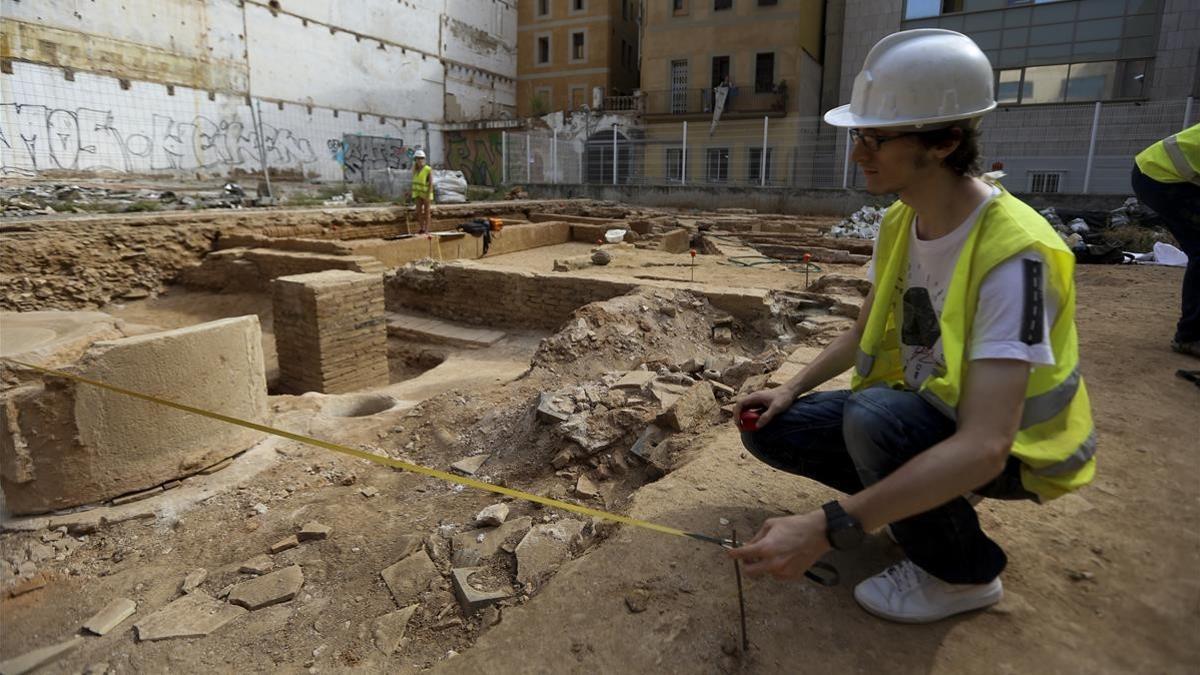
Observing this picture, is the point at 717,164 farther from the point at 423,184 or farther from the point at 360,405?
the point at 360,405

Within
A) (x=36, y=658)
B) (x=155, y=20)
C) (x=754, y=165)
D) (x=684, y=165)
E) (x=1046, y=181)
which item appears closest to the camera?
(x=36, y=658)

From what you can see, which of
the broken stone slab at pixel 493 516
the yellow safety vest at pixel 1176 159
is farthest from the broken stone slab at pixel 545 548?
the yellow safety vest at pixel 1176 159

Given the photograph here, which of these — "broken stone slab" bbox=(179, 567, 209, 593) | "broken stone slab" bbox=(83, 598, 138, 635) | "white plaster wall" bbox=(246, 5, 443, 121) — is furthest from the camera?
"white plaster wall" bbox=(246, 5, 443, 121)

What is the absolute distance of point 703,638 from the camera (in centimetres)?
173

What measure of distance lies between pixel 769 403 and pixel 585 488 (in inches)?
57.6

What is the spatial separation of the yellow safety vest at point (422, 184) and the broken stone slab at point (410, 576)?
31.9ft

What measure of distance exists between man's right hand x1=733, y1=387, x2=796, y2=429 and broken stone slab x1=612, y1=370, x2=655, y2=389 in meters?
1.83

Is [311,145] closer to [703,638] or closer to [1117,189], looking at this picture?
[1117,189]

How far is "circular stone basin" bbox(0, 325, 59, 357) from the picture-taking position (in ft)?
11.3

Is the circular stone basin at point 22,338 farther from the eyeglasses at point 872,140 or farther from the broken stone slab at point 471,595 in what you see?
the eyeglasses at point 872,140

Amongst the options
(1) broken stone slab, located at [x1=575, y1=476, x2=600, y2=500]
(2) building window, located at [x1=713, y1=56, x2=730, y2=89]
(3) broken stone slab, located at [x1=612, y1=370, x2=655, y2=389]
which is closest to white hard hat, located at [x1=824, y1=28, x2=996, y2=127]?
(1) broken stone slab, located at [x1=575, y1=476, x2=600, y2=500]

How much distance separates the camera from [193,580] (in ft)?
10.0

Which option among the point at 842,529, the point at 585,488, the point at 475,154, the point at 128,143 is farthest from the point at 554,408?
the point at 475,154

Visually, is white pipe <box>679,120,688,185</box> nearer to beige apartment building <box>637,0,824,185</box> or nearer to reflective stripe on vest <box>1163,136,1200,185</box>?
beige apartment building <box>637,0,824,185</box>
